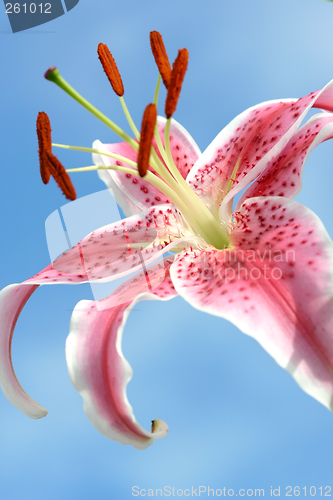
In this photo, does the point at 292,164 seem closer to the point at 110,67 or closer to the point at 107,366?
the point at 110,67

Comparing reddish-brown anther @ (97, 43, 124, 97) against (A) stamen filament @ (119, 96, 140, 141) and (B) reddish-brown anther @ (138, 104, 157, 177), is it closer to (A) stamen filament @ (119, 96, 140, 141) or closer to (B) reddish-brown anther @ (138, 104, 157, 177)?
(A) stamen filament @ (119, 96, 140, 141)

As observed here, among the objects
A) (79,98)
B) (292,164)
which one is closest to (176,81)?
(79,98)

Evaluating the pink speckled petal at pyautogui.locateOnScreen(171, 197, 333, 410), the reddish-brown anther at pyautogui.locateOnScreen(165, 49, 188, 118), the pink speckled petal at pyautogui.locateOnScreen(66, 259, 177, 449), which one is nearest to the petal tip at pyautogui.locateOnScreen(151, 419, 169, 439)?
the pink speckled petal at pyautogui.locateOnScreen(66, 259, 177, 449)

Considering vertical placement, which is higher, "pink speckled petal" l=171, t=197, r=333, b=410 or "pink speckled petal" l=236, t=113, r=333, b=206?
"pink speckled petal" l=236, t=113, r=333, b=206

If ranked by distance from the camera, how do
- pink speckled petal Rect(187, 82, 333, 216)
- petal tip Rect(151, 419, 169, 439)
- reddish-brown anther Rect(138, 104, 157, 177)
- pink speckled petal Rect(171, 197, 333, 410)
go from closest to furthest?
pink speckled petal Rect(171, 197, 333, 410), petal tip Rect(151, 419, 169, 439), reddish-brown anther Rect(138, 104, 157, 177), pink speckled petal Rect(187, 82, 333, 216)

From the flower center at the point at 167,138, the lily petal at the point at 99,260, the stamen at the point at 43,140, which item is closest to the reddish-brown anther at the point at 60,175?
the stamen at the point at 43,140

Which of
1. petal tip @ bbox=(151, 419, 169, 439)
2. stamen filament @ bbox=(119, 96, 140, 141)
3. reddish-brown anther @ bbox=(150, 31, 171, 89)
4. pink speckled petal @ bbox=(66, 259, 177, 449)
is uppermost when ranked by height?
reddish-brown anther @ bbox=(150, 31, 171, 89)

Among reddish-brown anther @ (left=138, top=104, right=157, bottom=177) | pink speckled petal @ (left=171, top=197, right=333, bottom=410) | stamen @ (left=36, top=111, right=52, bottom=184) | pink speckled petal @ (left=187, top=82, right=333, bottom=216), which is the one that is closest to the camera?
pink speckled petal @ (left=171, top=197, right=333, bottom=410)
